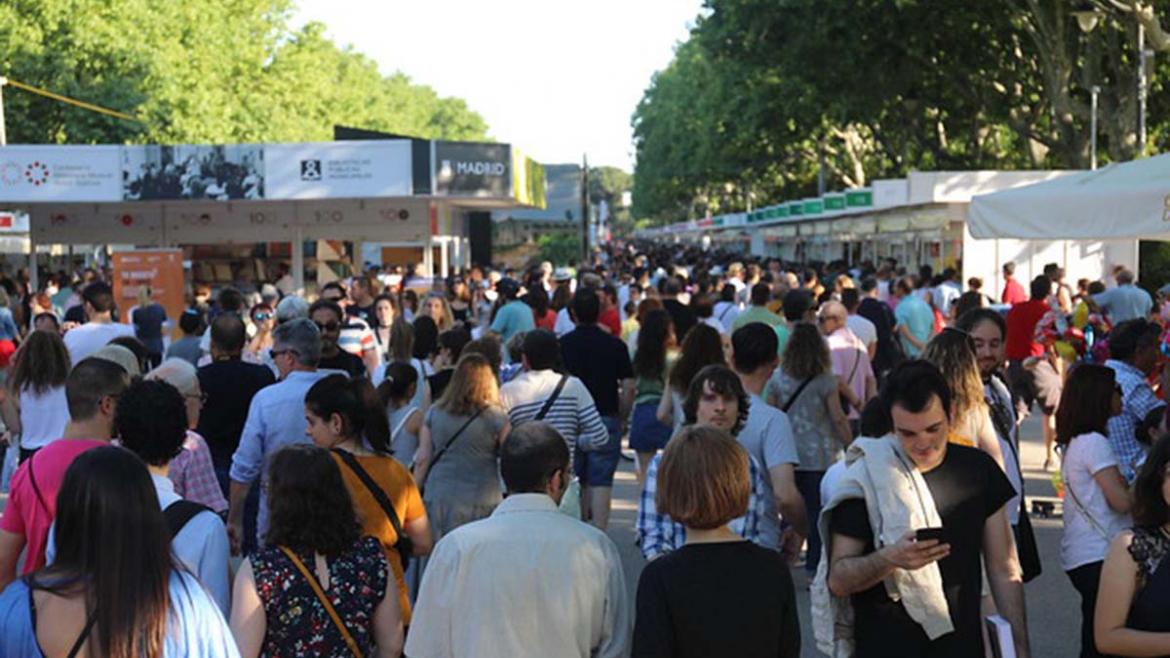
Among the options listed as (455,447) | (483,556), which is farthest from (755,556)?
(455,447)

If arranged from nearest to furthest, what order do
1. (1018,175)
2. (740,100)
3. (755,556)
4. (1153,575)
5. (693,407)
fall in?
(755,556) < (1153,575) < (693,407) < (1018,175) < (740,100)

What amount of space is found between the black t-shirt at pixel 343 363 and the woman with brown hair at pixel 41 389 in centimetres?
174

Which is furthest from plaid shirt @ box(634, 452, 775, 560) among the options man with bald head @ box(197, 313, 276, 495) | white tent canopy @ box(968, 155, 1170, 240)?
white tent canopy @ box(968, 155, 1170, 240)

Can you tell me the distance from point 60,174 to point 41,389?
2302cm

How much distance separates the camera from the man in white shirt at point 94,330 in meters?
11.5

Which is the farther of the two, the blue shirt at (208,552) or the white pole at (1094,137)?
the white pole at (1094,137)

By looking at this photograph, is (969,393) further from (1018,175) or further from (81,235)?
(81,235)

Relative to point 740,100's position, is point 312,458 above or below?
below

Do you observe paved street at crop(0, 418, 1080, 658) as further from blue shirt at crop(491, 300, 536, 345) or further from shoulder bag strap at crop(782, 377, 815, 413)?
blue shirt at crop(491, 300, 536, 345)

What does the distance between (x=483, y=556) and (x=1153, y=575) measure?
5.90 ft

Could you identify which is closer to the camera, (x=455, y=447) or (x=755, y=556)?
(x=755, y=556)

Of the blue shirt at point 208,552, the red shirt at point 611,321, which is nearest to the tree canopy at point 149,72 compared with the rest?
the red shirt at point 611,321

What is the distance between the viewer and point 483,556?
14.4 ft

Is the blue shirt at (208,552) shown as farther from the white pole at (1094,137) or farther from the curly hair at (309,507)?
the white pole at (1094,137)
